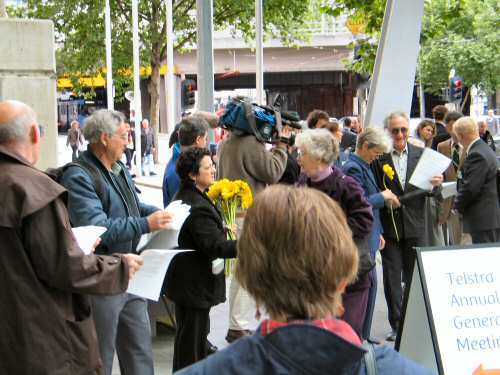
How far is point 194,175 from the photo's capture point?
5664mm

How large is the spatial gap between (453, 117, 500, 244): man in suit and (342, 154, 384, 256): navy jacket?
5.93 ft

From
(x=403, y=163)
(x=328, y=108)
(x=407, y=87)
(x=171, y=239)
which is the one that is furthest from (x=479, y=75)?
(x=171, y=239)

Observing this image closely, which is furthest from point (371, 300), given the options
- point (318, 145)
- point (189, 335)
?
point (189, 335)

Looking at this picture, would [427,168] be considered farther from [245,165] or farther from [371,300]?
[245,165]

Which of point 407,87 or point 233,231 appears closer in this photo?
point 233,231

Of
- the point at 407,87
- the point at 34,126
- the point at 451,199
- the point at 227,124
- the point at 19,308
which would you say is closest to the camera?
the point at 19,308

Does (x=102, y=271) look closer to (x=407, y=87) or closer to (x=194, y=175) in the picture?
(x=194, y=175)

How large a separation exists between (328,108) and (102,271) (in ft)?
224

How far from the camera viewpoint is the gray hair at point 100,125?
4891 millimetres

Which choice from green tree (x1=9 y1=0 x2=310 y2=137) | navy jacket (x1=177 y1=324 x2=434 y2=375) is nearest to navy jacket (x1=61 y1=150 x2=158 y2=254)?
navy jacket (x1=177 y1=324 x2=434 y2=375)

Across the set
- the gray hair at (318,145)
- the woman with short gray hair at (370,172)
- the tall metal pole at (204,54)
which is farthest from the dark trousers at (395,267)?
the tall metal pole at (204,54)

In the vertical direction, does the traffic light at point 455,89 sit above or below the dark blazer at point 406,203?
above

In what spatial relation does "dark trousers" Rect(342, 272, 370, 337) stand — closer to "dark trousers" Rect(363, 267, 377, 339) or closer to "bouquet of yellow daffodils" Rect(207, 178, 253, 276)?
"dark trousers" Rect(363, 267, 377, 339)

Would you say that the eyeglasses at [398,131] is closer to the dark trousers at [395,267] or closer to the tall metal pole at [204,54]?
the dark trousers at [395,267]
